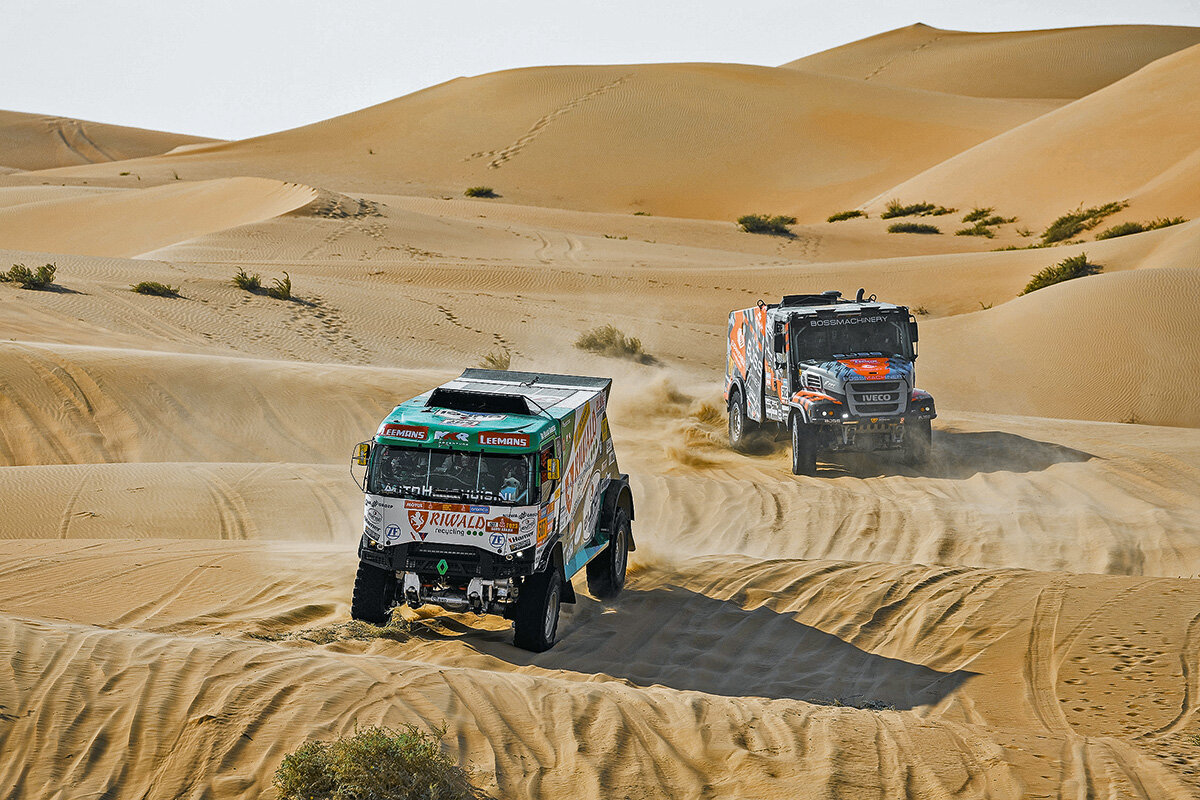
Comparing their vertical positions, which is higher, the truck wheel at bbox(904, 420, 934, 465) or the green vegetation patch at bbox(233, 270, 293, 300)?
the green vegetation patch at bbox(233, 270, 293, 300)

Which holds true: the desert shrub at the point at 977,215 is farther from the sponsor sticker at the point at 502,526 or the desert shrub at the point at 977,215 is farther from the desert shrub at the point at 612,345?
the sponsor sticker at the point at 502,526

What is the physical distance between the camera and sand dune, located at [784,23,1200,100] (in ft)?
368

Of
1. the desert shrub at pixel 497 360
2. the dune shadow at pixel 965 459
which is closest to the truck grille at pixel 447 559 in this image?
the dune shadow at pixel 965 459

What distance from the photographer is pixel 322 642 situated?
8.44m

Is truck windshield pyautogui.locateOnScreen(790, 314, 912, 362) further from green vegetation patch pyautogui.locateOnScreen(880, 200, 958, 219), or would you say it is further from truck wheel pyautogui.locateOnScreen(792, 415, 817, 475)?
green vegetation patch pyautogui.locateOnScreen(880, 200, 958, 219)

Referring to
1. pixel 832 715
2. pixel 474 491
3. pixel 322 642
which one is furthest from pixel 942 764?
pixel 322 642

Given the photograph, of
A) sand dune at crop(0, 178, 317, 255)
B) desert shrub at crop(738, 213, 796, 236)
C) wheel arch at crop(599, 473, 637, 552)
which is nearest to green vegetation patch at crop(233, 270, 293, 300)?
sand dune at crop(0, 178, 317, 255)

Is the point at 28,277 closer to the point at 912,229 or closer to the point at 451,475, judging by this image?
the point at 451,475

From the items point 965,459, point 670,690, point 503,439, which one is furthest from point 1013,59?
point 670,690

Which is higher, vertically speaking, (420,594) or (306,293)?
(306,293)

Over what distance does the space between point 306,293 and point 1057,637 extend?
71.7 ft

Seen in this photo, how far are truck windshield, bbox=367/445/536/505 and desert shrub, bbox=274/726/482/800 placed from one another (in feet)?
9.25

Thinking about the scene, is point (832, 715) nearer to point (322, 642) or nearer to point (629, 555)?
point (322, 642)

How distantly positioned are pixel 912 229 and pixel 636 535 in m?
39.9
